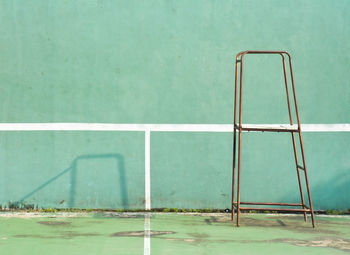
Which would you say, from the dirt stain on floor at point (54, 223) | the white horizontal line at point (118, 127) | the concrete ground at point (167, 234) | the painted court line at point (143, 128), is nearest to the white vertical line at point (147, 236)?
the concrete ground at point (167, 234)

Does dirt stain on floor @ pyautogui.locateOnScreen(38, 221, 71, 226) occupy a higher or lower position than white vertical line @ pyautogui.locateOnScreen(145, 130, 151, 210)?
lower

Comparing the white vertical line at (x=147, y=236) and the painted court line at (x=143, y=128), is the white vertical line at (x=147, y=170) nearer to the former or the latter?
the painted court line at (x=143, y=128)

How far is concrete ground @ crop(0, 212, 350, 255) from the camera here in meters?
3.71

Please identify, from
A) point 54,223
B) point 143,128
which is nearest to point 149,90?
point 143,128

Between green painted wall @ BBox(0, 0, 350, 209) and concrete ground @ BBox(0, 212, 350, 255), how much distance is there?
36 cm

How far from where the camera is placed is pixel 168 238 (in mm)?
4027

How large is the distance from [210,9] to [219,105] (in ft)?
3.94

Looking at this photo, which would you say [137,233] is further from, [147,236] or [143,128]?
[143,128]

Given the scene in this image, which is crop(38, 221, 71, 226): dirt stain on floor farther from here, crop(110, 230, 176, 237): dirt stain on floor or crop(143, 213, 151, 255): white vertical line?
crop(143, 213, 151, 255): white vertical line

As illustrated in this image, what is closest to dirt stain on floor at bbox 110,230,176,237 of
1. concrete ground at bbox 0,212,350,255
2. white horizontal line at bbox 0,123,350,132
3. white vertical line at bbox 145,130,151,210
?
concrete ground at bbox 0,212,350,255

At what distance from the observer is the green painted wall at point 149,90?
201 inches

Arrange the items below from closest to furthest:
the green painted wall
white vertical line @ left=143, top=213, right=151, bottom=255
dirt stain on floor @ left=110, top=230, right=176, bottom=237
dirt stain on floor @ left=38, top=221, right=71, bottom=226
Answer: white vertical line @ left=143, top=213, right=151, bottom=255 → dirt stain on floor @ left=110, top=230, right=176, bottom=237 → dirt stain on floor @ left=38, top=221, right=71, bottom=226 → the green painted wall

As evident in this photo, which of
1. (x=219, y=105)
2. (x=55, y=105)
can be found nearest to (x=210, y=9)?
(x=219, y=105)

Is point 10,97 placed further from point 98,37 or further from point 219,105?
point 219,105
